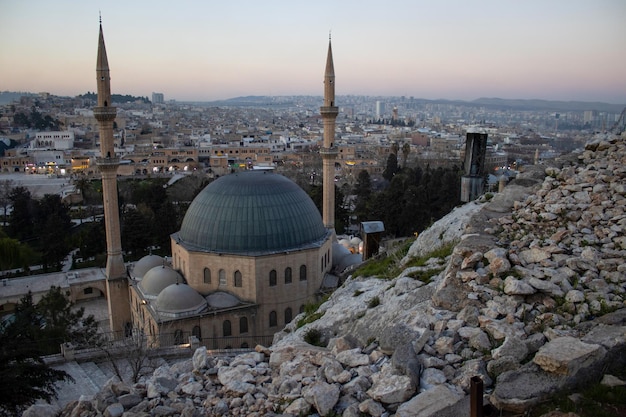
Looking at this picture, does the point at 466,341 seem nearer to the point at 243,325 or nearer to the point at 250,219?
the point at 243,325

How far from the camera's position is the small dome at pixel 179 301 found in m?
13.0

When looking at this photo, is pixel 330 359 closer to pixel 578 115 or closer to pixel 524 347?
pixel 524 347

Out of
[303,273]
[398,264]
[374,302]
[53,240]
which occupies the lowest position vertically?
[53,240]

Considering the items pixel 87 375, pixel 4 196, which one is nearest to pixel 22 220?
pixel 4 196

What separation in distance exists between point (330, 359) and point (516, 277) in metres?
2.02

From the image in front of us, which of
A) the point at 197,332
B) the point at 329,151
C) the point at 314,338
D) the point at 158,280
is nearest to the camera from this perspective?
the point at 314,338

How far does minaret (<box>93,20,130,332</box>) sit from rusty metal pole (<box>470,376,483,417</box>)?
48.5ft

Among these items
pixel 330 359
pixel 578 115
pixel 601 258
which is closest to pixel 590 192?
pixel 601 258

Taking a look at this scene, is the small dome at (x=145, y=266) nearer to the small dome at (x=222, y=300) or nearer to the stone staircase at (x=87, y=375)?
the small dome at (x=222, y=300)

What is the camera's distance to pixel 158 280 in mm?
14398

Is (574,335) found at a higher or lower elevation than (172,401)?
higher

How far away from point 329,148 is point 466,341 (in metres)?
15.0

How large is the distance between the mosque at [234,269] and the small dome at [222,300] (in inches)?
1.1

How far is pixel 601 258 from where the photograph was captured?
16.7 feet
